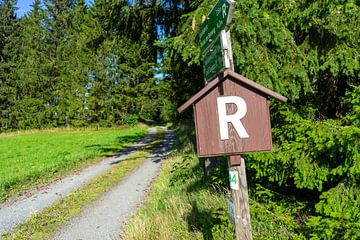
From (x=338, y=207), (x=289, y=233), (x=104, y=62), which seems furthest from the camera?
(x=104, y=62)

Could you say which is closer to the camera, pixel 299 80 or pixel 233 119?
pixel 233 119

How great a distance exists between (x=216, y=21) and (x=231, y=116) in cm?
82

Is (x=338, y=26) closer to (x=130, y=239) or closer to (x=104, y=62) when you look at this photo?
(x=130, y=239)

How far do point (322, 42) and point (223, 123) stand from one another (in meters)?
3.04

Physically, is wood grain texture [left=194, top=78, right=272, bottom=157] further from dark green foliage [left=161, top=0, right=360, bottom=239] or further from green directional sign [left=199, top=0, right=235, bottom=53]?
dark green foliage [left=161, top=0, right=360, bottom=239]

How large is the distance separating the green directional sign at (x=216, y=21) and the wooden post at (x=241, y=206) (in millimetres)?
1093

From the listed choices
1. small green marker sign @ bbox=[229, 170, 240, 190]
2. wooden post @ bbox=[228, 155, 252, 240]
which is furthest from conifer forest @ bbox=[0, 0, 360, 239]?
small green marker sign @ bbox=[229, 170, 240, 190]

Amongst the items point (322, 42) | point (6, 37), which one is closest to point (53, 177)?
point (322, 42)

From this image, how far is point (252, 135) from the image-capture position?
9.57 ft

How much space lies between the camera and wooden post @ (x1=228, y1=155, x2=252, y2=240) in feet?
9.78

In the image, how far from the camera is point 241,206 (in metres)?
2.99

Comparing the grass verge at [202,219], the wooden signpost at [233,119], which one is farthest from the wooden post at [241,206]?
the grass verge at [202,219]

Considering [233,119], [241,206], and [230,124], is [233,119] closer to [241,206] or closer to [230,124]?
[230,124]

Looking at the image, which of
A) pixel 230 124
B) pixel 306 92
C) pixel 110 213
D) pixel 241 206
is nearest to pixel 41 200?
pixel 110 213
